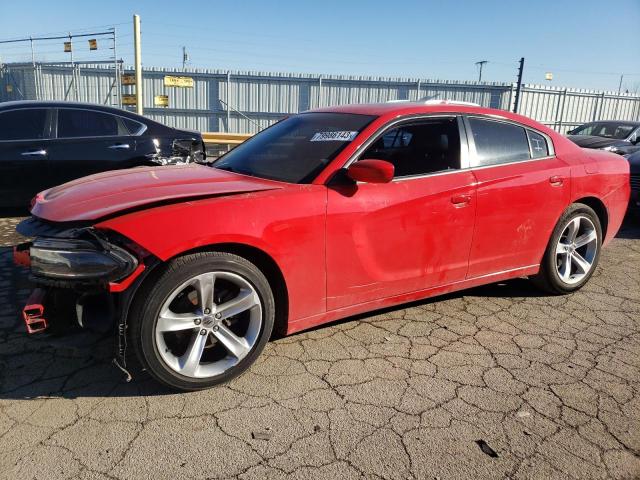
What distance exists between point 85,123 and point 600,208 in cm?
583

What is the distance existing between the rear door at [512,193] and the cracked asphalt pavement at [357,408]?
56 cm

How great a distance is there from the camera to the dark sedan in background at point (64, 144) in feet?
19.0

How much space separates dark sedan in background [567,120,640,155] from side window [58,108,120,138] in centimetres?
875

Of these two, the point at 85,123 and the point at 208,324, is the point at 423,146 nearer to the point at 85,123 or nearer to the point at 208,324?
the point at 208,324

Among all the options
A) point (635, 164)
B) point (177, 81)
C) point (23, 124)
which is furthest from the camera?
point (177, 81)

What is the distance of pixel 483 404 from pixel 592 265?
244cm

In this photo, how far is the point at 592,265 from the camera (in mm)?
4430

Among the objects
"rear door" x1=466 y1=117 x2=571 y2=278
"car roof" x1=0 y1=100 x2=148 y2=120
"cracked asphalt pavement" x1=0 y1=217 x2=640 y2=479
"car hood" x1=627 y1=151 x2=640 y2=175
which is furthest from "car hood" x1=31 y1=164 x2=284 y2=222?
"car hood" x1=627 y1=151 x2=640 y2=175

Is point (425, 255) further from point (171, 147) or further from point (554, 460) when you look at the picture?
point (171, 147)

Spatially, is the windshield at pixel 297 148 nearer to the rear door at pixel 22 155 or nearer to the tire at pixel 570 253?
the tire at pixel 570 253

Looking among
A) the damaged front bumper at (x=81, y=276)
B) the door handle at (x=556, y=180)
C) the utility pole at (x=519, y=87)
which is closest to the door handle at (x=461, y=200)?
the door handle at (x=556, y=180)

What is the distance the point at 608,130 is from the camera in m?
11.5

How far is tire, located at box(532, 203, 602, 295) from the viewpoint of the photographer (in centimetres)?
413

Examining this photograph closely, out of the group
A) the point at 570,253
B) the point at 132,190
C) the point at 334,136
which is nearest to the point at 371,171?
the point at 334,136
